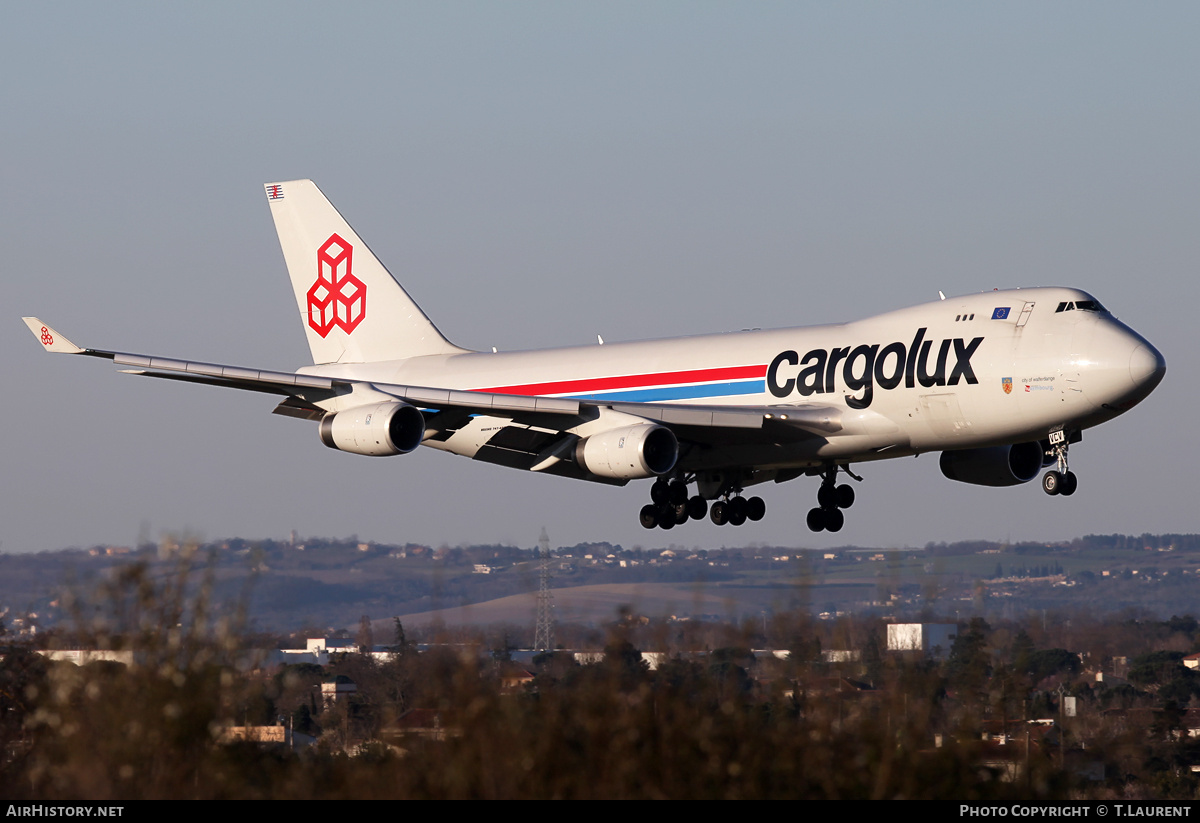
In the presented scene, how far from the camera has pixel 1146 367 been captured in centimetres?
3481

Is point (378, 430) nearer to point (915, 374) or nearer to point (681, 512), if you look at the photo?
point (681, 512)

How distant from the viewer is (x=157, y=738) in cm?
1805

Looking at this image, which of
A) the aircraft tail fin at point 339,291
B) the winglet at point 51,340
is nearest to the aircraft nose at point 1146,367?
the aircraft tail fin at point 339,291

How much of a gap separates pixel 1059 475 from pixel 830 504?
9.25 meters

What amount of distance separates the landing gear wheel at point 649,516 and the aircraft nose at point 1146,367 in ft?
46.4

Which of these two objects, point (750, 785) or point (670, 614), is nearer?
point (750, 785)

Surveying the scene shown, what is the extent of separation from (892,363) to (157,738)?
78.1 ft

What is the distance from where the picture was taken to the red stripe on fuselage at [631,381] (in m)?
40.3

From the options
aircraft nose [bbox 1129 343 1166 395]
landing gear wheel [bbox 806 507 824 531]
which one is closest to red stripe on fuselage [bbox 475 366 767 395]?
landing gear wheel [bbox 806 507 824 531]

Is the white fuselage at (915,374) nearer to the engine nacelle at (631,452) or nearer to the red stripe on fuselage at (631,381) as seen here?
the red stripe on fuselage at (631,381)

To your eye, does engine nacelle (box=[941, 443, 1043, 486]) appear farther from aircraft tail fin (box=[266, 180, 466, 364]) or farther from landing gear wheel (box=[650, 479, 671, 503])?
aircraft tail fin (box=[266, 180, 466, 364])

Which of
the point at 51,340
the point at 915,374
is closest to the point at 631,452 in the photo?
the point at 915,374

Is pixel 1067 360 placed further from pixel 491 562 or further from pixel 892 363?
pixel 491 562

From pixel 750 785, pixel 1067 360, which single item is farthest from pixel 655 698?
pixel 1067 360
